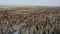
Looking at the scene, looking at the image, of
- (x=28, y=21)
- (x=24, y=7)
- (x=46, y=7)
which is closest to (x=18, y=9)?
(x=24, y=7)

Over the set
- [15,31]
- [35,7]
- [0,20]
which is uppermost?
[35,7]

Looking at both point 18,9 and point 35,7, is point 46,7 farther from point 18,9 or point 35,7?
point 18,9

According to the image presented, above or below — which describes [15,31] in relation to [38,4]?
below

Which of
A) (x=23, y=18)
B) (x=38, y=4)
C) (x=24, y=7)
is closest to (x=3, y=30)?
(x=23, y=18)

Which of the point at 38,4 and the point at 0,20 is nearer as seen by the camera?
the point at 0,20

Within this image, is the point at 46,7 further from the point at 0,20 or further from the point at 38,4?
the point at 0,20

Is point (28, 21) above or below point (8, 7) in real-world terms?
below
